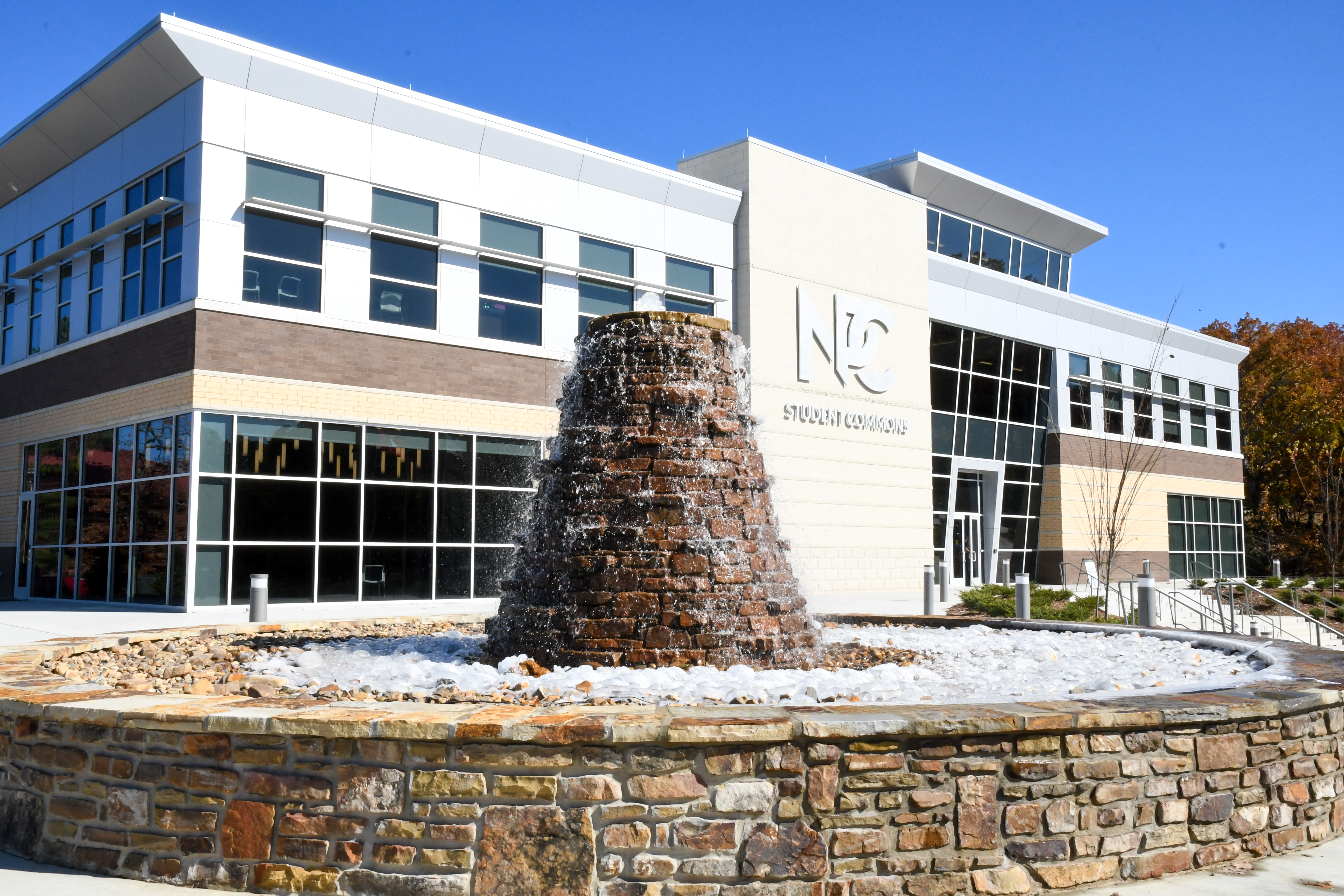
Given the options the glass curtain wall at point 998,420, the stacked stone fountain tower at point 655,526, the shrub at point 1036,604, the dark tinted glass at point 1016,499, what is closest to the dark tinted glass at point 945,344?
the glass curtain wall at point 998,420

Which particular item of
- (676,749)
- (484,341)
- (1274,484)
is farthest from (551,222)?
(1274,484)

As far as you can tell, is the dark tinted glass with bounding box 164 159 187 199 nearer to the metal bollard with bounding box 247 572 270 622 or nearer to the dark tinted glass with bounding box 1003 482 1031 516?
the metal bollard with bounding box 247 572 270 622

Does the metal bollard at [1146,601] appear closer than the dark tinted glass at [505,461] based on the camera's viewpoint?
Yes

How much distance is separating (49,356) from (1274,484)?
158 ft

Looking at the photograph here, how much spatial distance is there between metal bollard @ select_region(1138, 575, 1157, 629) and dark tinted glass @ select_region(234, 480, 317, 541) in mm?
13155

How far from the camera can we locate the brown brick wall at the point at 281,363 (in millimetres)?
17312

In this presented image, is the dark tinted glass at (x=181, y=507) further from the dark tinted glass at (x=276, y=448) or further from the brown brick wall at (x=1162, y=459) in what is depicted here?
the brown brick wall at (x=1162, y=459)

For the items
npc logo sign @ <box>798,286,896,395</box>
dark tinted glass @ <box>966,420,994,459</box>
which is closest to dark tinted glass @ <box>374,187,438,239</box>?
npc logo sign @ <box>798,286,896,395</box>

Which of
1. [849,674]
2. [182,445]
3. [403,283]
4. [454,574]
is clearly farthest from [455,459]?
[849,674]

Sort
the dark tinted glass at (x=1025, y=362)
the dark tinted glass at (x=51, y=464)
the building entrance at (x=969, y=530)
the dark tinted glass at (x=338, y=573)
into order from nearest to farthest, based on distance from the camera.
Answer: the dark tinted glass at (x=338, y=573) < the dark tinted glass at (x=51, y=464) < the building entrance at (x=969, y=530) < the dark tinted glass at (x=1025, y=362)

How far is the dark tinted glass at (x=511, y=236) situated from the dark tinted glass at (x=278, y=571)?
7.00 meters

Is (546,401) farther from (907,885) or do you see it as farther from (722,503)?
(907,885)

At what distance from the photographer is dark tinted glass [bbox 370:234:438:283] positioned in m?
19.2

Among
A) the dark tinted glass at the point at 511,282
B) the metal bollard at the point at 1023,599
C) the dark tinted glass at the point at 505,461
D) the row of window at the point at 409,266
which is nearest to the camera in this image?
the metal bollard at the point at 1023,599
